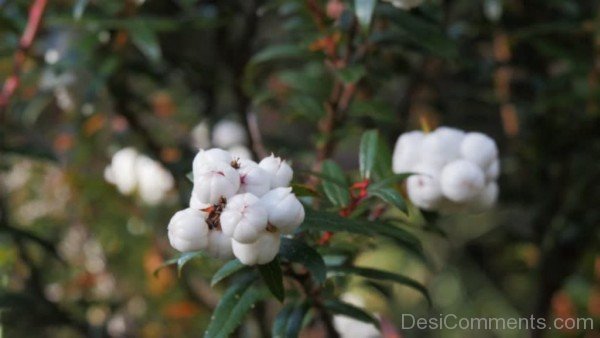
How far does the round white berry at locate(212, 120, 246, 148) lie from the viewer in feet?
4.78

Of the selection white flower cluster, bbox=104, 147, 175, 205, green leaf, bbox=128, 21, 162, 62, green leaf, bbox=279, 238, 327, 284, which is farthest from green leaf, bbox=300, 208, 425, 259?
white flower cluster, bbox=104, 147, 175, 205

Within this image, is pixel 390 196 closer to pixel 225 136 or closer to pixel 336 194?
pixel 336 194

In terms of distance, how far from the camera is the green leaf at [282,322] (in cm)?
76

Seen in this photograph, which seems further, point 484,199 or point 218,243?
point 484,199

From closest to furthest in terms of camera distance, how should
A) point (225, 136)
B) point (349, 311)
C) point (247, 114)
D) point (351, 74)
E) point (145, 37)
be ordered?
1. point (349, 311)
2. point (351, 74)
3. point (145, 37)
4. point (247, 114)
5. point (225, 136)

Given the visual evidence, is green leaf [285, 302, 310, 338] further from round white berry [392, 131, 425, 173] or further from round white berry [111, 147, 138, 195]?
round white berry [111, 147, 138, 195]

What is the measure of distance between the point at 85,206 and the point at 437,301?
2.94 feet

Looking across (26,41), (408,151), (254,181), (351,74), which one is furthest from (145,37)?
(254,181)

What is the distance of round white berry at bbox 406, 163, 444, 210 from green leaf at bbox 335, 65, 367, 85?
0.13 meters

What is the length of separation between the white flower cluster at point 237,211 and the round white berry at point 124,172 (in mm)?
968

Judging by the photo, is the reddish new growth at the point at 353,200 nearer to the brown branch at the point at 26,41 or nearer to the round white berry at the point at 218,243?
the round white berry at the point at 218,243

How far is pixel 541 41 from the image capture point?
120 centimetres

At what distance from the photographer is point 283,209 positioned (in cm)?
58

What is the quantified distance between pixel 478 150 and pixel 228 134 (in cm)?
73
